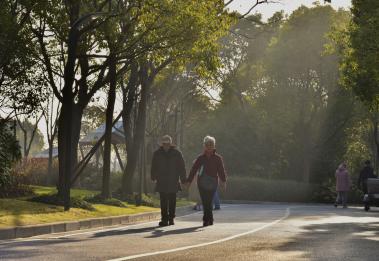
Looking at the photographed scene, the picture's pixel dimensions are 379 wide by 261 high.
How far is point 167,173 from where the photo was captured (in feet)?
62.1

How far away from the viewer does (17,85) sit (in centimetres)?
2592

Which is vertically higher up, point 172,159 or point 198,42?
point 198,42

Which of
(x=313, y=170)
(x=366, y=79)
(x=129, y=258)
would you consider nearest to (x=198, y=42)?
(x=366, y=79)

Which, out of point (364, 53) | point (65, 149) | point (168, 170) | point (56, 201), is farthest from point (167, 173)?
point (364, 53)

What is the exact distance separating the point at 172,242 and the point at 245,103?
48.0 m

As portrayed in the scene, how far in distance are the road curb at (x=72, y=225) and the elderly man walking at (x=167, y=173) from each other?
5.19 ft

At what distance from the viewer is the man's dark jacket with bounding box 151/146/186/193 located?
62.0 ft

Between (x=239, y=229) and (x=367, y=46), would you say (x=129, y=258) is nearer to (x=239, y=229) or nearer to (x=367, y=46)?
(x=239, y=229)

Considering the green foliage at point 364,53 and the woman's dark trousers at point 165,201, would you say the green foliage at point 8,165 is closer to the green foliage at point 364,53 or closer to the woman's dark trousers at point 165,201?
the woman's dark trousers at point 165,201

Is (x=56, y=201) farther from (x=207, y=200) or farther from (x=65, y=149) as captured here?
(x=207, y=200)

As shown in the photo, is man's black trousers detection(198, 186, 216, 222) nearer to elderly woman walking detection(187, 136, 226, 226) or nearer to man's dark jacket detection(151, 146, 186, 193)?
elderly woman walking detection(187, 136, 226, 226)

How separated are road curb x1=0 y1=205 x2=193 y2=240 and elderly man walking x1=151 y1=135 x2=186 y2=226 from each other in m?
1.58

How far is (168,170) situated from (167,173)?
2.7 inches

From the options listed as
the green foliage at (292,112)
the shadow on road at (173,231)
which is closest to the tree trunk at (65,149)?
the shadow on road at (173,231)
